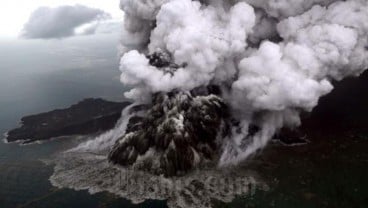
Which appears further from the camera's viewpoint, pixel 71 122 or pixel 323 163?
pixel 71 122

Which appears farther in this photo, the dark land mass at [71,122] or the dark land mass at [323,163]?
the dark land mass at [71,122]

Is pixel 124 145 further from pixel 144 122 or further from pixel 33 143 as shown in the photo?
pixel 33 143

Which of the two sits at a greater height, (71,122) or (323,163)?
(71,122)

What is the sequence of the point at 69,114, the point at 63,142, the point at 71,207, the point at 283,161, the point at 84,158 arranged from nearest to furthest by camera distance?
1. the point at 71,207
2. the point at 283,161
3. the point at 84,158
4. the point at 63,142
5. the point at 69,114

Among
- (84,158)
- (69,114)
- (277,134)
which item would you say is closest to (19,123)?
(69,114)

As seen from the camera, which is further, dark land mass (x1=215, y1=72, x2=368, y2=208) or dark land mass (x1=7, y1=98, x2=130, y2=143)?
dark land mass (x1=7, y1=98, x2=130, y2=143)

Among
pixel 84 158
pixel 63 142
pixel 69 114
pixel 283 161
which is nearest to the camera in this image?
pixel 283 161

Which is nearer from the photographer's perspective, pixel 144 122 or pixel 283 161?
pixel 283 161

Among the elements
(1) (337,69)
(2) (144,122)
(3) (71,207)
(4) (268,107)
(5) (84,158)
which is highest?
(1) (337,69)
